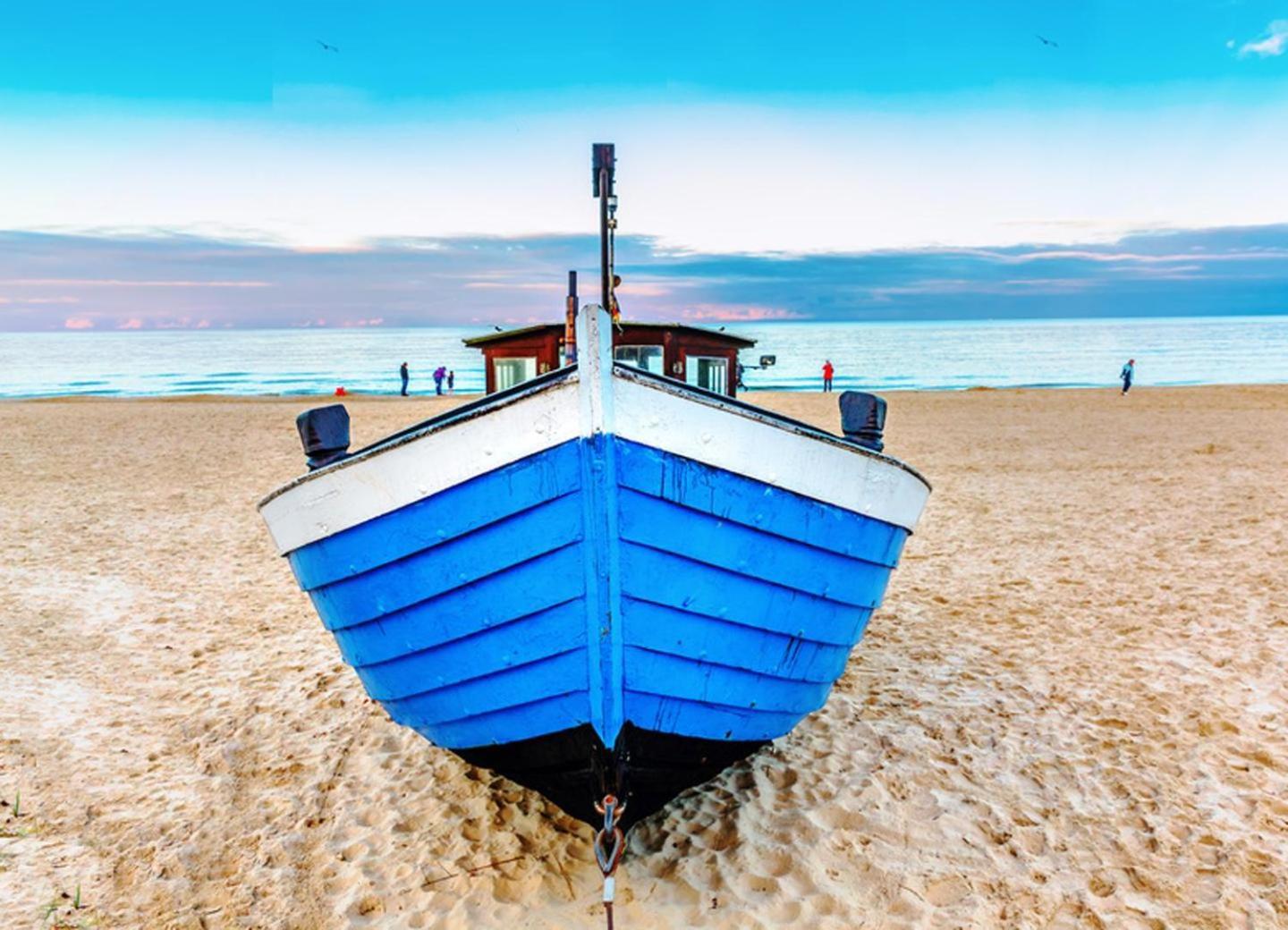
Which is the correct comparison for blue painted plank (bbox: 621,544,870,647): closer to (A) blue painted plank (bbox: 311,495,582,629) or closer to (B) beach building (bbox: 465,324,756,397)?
(A) blue painted plank (bbox: 311,495,582,629)

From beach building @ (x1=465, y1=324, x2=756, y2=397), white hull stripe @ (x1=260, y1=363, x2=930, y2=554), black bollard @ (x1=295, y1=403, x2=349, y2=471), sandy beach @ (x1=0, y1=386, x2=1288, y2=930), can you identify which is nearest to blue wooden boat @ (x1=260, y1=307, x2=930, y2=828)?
white hull stripe @ (x1=260, y1=363, x2=930, y2=554)

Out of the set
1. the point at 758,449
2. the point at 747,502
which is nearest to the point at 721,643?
the point at 747,502

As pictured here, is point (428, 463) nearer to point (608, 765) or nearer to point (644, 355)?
point (608, 765)

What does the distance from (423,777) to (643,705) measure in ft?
7.56

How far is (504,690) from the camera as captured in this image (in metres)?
3.52

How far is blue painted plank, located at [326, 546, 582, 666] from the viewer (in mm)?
3201

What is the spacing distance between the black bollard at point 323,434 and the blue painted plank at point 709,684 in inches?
70.7

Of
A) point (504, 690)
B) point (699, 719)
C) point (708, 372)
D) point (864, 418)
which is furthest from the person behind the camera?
point (708, 372)

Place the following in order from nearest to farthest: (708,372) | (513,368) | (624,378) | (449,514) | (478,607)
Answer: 1. (624,378)
2. (449,514)
3. (478,607)
4. (708,372)
5. (513,368)

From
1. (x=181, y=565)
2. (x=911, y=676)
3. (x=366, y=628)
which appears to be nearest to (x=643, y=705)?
(x=366, y=628)

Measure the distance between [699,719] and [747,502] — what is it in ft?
3.44

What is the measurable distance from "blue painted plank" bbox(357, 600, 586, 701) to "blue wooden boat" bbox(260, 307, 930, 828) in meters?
0.01

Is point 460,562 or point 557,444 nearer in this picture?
point 557,444

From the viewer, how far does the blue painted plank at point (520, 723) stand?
3400mm
